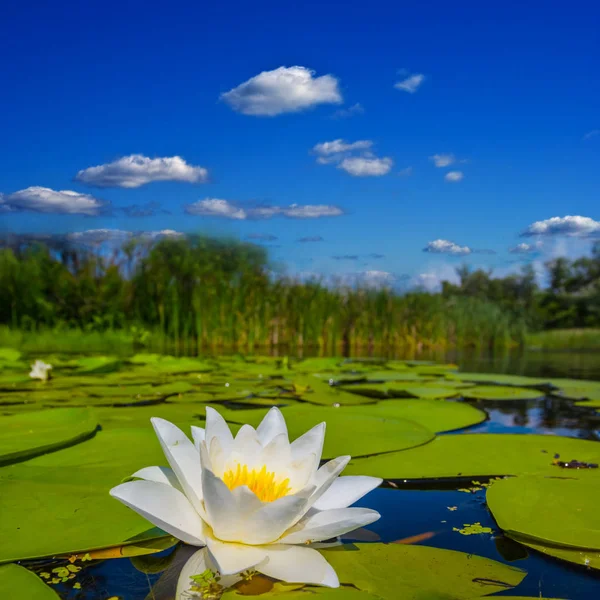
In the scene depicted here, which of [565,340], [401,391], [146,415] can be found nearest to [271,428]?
[146,415]

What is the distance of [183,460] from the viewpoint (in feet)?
3.75

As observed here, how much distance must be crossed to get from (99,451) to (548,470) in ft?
4.63

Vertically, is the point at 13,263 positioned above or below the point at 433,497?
above

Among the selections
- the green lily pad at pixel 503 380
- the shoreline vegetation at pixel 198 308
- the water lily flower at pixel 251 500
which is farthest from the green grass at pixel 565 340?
the water lily flower at pixel 251 500

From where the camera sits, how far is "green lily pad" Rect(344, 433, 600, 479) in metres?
1.67

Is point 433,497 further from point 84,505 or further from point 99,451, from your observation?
point 99,451

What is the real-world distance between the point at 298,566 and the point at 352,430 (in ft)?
3.80

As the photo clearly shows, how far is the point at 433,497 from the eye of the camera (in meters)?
1.54

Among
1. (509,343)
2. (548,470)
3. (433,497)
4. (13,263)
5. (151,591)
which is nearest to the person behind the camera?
(151,591)

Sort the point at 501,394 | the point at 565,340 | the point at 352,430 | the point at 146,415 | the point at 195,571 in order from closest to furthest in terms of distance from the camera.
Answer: the point at 195,571, the point at 352,430, the point at 146,415, the point at 501,394, the point at 565,340

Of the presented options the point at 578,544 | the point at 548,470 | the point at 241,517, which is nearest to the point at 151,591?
the point at 241,517

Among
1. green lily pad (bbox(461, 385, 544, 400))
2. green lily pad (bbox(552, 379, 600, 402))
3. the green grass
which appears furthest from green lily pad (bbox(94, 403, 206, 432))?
the green grass

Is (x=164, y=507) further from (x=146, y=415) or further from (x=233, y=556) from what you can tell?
(x=146, y=415)

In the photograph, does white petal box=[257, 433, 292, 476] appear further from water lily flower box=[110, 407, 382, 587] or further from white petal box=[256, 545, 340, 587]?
white petal box=[256, 545, 340, 587]
